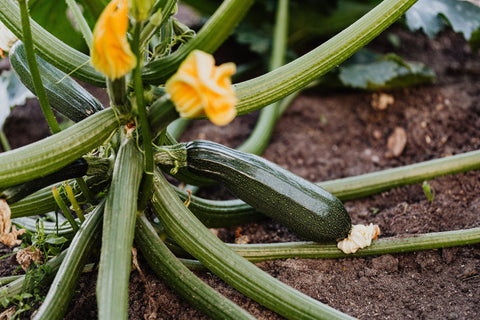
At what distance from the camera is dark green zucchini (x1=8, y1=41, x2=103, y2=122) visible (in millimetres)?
1724

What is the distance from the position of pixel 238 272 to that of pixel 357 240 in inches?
20.9

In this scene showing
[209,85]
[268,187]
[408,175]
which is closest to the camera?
[209,85]

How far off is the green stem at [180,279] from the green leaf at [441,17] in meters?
1.72

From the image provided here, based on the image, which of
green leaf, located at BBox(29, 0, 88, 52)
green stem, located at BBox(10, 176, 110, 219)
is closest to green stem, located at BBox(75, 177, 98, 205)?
green stem, located at BBox(10, 176, 110, 219)

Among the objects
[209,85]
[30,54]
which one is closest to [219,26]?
[209,85]

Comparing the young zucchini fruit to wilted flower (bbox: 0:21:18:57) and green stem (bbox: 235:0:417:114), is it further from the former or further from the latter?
wilted flower (bbox: 0:21:18:57)

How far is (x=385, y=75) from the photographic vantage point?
2912 millimetres

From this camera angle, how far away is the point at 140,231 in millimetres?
1673

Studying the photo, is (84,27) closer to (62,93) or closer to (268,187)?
(62,93)

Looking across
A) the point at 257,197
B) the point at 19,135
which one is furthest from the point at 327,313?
the point at 19,135

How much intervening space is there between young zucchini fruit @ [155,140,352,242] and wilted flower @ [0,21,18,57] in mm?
758

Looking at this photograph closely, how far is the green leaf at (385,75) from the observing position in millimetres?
2898

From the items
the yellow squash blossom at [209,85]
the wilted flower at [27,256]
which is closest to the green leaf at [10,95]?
the wilted flower at [27,256]

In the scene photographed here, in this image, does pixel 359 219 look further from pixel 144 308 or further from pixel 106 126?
pixel 106 126
